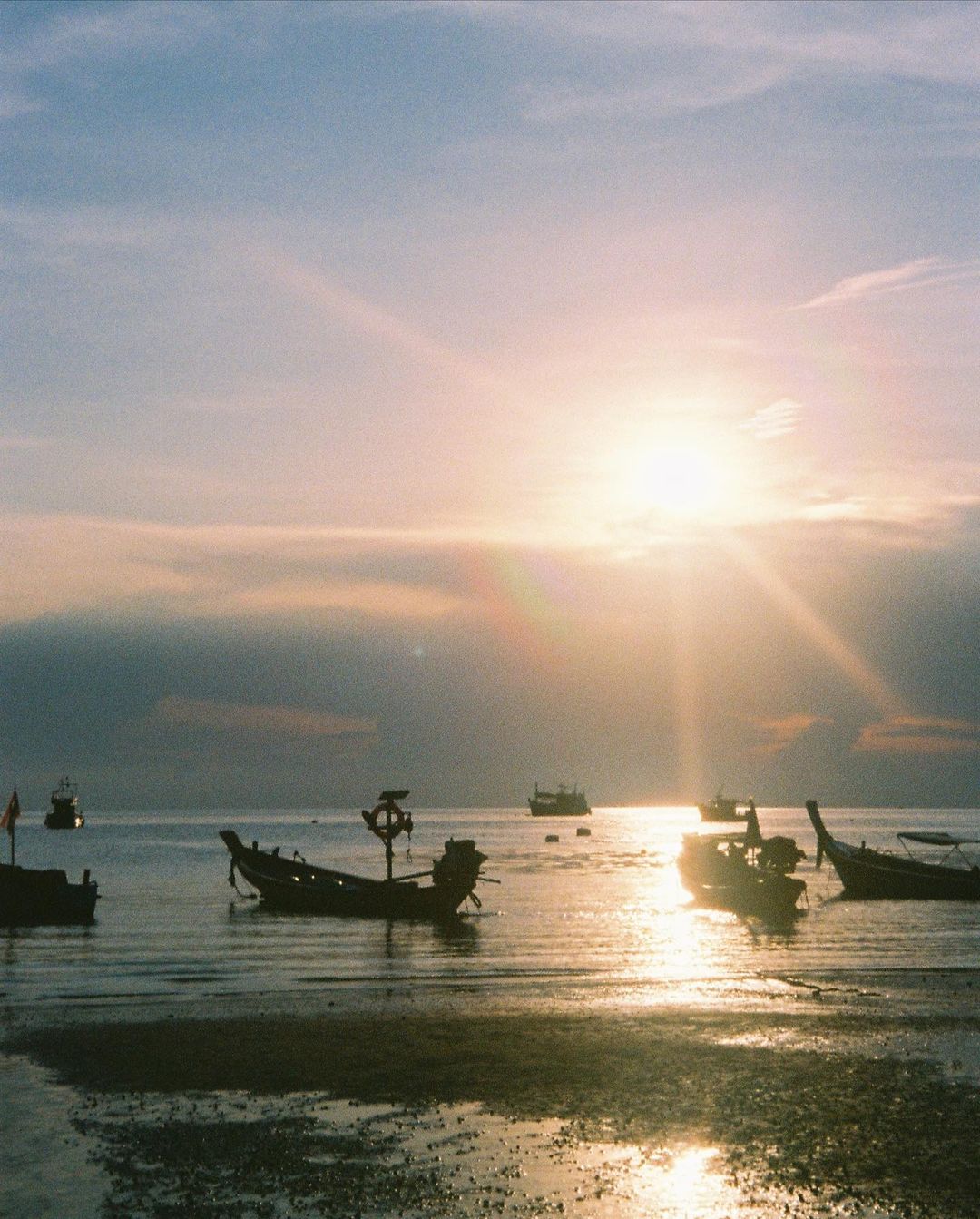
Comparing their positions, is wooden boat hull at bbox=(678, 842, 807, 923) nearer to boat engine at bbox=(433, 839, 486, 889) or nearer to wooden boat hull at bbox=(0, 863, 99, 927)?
boat engine at bbox=(433, 839, 486, 889)

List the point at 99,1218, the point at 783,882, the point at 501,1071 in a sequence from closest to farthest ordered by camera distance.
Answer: the point at 99,1218 < the point at 501,1071 < the point at 783,882

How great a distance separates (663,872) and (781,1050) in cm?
7898

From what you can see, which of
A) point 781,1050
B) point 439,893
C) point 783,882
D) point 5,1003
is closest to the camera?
point 781,1050

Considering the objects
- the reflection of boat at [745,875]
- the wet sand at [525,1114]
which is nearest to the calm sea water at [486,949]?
the reflection of boat at [745,875]

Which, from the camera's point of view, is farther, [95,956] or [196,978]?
[95,956]

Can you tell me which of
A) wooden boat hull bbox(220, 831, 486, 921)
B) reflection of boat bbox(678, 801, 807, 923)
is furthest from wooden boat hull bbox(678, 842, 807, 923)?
wooden boat hull bbox(220, 831, 486, 921)

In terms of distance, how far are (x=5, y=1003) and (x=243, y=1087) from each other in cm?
1273

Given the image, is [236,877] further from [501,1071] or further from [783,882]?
[501,1071]

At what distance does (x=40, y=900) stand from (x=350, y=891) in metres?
12.6

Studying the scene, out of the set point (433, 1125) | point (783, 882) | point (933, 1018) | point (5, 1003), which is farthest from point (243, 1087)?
point (783, 882)

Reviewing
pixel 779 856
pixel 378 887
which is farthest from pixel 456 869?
pixel 779 856

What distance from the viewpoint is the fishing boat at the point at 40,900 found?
51.3m

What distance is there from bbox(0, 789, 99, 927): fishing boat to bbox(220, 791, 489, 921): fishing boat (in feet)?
29.1

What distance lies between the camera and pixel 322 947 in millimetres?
44969
